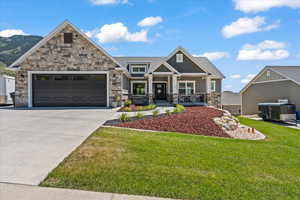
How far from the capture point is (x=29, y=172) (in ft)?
13.3

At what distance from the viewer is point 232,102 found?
2908cm

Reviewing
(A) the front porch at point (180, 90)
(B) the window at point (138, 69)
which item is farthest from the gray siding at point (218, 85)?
(B) the window at point (138, 69)

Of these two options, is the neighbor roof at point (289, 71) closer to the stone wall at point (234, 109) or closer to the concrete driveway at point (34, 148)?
the stone wall at point (234, 109)

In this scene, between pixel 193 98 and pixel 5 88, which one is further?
pixel 5 88

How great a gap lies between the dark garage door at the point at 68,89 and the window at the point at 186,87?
27.3 ft

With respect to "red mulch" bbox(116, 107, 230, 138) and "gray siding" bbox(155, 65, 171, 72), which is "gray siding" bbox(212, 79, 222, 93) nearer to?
"gray siding" bbox(155, 65, 171, 72)

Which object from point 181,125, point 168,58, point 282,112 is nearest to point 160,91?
point 168,58

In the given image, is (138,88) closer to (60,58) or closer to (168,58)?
(168,58)

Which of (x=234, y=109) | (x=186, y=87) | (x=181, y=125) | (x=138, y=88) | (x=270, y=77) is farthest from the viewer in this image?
(x=234, y=109)

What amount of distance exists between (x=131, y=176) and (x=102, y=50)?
44.8ft

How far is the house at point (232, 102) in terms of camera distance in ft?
91.6

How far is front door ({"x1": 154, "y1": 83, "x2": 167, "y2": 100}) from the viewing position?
72.8 ft

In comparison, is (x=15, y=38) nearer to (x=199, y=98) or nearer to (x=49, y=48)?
(x=49, y=48)

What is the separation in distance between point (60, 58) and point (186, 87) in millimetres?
12067
